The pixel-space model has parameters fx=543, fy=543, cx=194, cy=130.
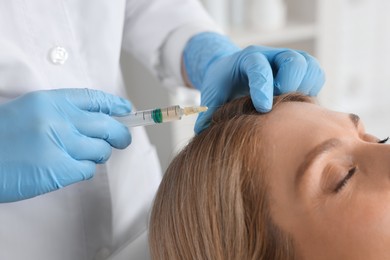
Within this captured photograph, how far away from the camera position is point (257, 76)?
917 millimetres

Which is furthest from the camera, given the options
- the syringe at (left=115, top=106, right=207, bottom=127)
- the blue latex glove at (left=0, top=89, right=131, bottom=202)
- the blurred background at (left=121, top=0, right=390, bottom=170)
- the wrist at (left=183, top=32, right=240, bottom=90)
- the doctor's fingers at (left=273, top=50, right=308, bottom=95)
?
the blurred background at (left=121, top=0, right=390, bottom=170)

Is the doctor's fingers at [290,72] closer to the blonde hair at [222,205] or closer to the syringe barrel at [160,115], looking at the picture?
the blonde hair at [222,205]

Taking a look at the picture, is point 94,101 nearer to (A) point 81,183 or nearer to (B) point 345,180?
(A) point 81,183

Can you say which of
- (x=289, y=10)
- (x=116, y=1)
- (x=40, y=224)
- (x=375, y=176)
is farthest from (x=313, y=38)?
(x=40, y=224)

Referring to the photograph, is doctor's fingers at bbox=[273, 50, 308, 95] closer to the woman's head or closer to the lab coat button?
the woman's head

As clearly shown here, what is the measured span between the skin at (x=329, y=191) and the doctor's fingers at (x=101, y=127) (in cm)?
24

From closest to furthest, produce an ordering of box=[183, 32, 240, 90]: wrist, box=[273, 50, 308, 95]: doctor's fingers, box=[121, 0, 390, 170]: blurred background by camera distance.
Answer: box=[273, 50, 308, 95]: doctor's fingers → box=[183, 32, 240, 90]: wrist → box=[121, 0, 390, 170]: blurred background

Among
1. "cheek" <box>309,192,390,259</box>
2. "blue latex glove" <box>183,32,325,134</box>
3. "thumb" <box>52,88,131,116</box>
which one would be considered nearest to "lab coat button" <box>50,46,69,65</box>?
"thumb" <box>52,88,131,116</box>

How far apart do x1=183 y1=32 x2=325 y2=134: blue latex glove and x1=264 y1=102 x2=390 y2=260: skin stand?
0.07m

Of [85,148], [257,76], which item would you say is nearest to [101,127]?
[85,148]

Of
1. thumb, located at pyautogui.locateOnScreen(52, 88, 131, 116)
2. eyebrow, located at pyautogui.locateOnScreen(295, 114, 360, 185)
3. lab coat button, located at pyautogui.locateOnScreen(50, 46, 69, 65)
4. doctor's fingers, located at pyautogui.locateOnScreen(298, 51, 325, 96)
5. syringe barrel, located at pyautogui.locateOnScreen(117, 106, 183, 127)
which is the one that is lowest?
eyebrow, located at pyautogui.locateOnScreen(295, 114, 360, 185)

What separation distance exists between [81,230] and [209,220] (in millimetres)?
263

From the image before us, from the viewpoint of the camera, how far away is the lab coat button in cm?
92

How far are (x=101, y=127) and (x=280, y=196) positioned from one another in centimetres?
30
